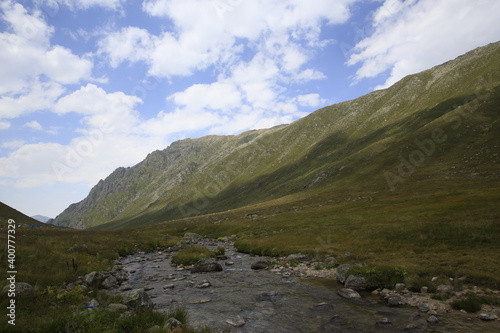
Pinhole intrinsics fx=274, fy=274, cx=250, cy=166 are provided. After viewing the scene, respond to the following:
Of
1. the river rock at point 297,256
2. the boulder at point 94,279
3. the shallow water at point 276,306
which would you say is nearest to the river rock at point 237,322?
the shallow water at point 276,306

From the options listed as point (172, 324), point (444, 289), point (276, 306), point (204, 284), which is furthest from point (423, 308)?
point (204, 284)

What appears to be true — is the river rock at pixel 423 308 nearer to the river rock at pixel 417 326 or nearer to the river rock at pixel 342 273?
the river rock at pixel 417 326

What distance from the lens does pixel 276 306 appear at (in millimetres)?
17344

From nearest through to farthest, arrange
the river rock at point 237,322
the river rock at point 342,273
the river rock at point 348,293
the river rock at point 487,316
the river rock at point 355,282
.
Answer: the river rock at point 487,316 < the river rock at point 237,322 < the river rock at point 348,293 < the river rock at point 355,282 < the river rock at point 342,273

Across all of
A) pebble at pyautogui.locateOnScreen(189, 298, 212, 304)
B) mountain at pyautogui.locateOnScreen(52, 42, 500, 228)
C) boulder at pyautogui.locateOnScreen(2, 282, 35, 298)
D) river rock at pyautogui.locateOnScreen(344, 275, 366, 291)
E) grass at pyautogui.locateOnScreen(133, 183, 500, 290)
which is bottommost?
river rock at pyautogui.locateOnScreen(344, 275, 366, 291)

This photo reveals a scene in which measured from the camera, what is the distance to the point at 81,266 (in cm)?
2425

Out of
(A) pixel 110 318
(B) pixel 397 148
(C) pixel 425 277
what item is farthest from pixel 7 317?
(B) pixel 397 148

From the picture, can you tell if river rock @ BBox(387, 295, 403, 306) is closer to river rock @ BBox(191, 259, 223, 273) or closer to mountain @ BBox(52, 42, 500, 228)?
river rock @ BBox(191, 259, 223, 273)

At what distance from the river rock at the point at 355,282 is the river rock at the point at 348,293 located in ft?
3.68

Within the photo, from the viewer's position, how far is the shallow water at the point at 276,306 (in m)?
13.7

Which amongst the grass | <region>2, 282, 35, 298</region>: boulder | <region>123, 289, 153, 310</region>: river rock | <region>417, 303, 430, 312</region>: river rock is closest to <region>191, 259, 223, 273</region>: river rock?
the grass

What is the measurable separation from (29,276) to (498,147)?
10560 cm

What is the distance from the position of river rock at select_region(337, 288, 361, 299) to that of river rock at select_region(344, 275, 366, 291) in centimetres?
112

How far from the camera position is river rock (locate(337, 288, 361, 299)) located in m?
18.0
